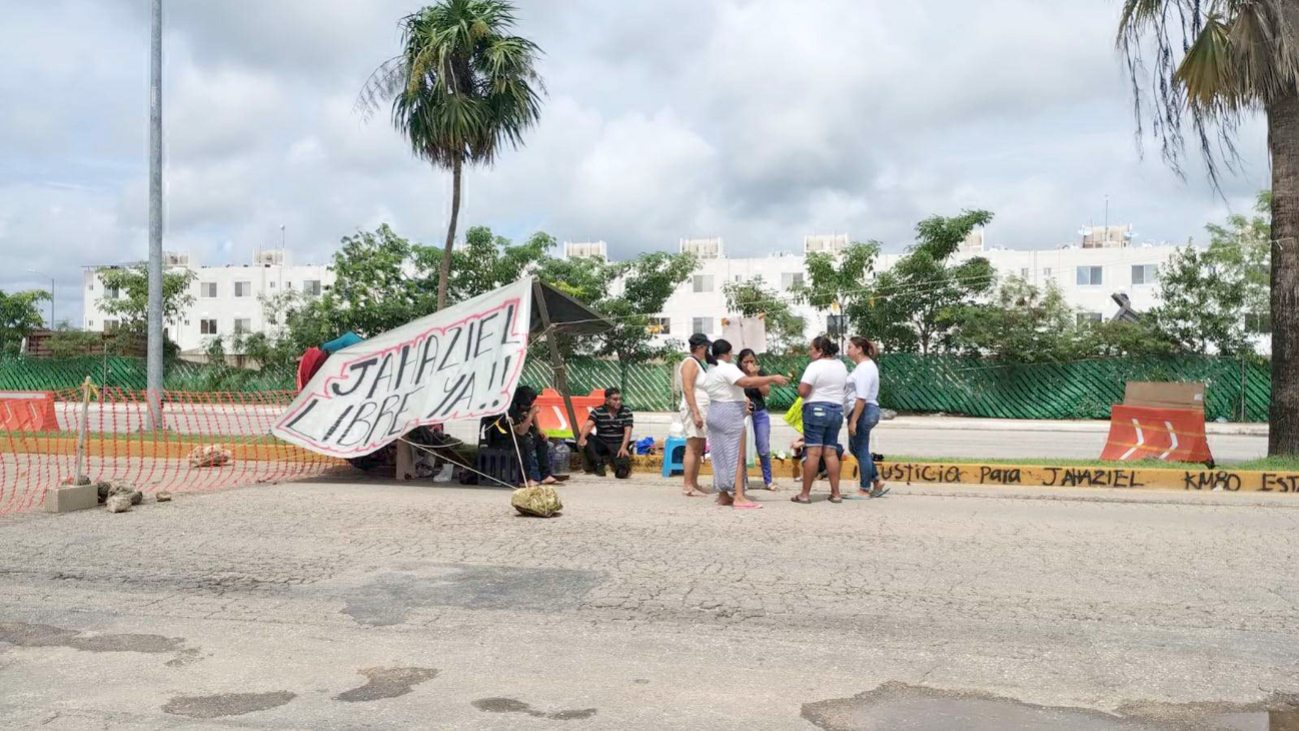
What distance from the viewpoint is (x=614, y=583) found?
22.8 ft

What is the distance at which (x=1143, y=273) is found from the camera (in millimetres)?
54031

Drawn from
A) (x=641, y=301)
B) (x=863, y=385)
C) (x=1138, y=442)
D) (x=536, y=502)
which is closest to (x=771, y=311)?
(x=641, y=301)

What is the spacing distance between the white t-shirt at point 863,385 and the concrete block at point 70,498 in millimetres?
7888

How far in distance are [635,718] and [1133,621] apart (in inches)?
130

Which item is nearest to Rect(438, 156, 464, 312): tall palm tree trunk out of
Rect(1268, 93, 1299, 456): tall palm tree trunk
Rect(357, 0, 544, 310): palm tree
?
Rect(357, 0, 544, 310): palm tree

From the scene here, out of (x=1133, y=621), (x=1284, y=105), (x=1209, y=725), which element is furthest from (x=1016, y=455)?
(x=1209, y=725)

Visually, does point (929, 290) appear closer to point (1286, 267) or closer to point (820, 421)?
point (1286, 267)

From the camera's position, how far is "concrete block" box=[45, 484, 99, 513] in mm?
9797

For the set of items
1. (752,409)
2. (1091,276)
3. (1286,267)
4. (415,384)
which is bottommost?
(752,409)

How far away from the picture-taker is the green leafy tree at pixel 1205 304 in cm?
2886

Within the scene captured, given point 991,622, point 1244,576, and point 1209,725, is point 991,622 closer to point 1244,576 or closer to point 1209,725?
point 1209,725

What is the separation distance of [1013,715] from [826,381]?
6368 mm

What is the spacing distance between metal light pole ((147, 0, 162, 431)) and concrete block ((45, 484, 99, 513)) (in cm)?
744

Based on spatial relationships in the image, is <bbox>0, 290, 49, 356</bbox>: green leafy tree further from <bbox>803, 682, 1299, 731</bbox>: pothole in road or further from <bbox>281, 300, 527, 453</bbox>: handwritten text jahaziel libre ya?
<bbox>803, 682, 1299, 731</bbox>: pothole in road
